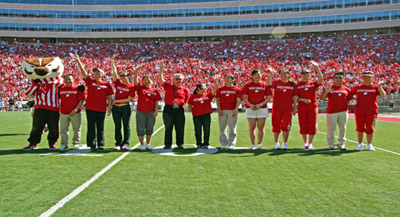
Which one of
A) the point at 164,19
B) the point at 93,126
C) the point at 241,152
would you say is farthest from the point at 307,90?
the point at 164,19

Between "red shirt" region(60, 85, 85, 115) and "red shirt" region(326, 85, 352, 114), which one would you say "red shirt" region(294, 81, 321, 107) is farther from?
"red shirt" region(60, 85, 85, 115)

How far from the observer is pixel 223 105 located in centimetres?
680

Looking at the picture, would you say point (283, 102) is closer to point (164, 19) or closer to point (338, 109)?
point (338, 109)

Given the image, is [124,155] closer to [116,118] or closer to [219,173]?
[116,118]

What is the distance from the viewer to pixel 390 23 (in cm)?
4216

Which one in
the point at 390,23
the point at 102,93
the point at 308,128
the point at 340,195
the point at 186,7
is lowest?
the point at 340,195

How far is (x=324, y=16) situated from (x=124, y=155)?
149 feet

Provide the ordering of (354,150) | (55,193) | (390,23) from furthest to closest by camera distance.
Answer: (390,23), (354,150), (55,193)

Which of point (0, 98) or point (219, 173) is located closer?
point (219, 173)

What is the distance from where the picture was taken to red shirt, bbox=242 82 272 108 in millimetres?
6660

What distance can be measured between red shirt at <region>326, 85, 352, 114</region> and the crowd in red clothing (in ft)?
79.3

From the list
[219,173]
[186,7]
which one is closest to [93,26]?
[186,7]

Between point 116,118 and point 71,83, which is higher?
point 71,83

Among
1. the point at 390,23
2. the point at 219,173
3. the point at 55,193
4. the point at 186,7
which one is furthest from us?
the point at 186,7
